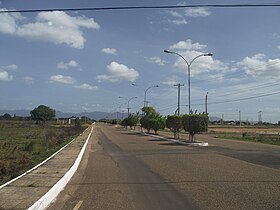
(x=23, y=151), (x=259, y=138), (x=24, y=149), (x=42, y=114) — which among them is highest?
(x=42, y=114)

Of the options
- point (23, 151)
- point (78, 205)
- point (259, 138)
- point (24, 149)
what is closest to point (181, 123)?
point (259, 138)

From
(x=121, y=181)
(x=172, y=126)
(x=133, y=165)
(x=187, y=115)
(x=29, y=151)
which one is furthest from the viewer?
(x=172, y=126)

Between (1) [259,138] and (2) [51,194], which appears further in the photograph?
(1) [259,138]

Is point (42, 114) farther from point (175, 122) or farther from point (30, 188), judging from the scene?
point (30, 188)

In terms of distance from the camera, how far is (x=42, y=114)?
571 feet

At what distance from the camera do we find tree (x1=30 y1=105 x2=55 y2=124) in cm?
17288

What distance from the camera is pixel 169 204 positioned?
9.26 meters

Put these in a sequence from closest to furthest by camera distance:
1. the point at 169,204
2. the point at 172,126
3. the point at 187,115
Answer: the point at 169,204, the point at 187,115, the point at 172,126

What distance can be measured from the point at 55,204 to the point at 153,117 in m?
57.2

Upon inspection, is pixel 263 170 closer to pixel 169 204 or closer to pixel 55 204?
pixel 169 204

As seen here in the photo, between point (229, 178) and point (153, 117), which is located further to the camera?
point (153, 117)

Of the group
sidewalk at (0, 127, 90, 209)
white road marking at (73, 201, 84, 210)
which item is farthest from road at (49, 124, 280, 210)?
sidewalk at (0, 127, 90, 209)

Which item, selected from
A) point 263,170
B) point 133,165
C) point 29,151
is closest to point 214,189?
point 263,170

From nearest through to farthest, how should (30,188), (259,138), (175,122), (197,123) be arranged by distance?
(30,188), (197,123), (175,122), (259,138)
